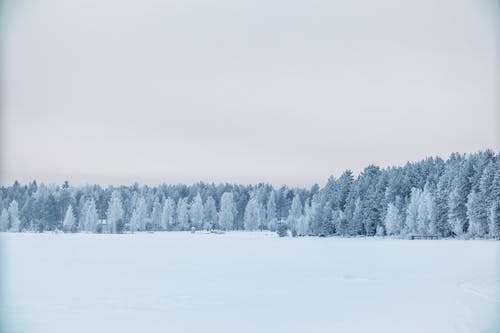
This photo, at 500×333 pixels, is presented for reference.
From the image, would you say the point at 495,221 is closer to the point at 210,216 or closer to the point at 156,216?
the point at 210,216

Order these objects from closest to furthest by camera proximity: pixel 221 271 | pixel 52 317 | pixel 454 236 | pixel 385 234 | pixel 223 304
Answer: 1. pixel 52 317
2. pixel 223 304
3. pixel 221 271
4. pixel 454 236
5. pixel 385 234

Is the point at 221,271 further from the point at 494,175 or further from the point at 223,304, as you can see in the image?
the point at 494,175

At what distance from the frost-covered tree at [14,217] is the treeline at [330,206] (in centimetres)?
17

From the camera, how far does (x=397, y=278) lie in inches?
943

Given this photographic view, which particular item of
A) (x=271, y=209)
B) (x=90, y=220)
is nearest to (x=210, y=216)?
(x=271, y=209)

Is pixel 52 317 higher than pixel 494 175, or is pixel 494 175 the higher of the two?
pixel 494 175

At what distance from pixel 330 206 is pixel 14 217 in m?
54.7

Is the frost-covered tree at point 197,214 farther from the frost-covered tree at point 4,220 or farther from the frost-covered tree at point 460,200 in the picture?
the frost-covered tree at point 460,200

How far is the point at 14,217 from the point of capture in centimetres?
10812

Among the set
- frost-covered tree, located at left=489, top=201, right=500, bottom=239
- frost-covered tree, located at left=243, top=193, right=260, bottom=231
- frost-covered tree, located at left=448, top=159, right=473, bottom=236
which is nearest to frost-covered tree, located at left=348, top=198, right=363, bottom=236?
frost-covered tree, located at left=448, top=159, right=473, bottom=236

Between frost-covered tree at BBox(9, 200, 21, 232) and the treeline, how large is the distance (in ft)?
0.57

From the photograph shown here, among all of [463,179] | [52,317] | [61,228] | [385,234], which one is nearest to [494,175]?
[463,179]

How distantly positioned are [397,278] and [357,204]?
219ft

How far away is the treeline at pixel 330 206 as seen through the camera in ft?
241
